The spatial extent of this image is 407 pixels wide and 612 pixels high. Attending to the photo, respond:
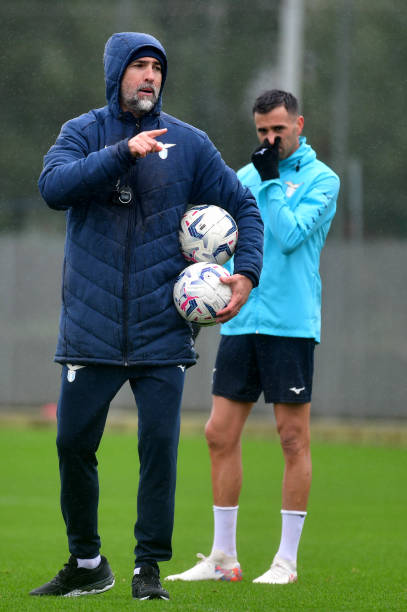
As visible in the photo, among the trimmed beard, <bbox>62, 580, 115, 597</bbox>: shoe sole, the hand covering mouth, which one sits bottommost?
<bbox>62, 580, 115, 597</bbox>: shoe sole

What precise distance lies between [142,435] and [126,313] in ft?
1.66

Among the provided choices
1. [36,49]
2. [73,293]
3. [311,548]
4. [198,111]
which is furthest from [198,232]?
[36,49]

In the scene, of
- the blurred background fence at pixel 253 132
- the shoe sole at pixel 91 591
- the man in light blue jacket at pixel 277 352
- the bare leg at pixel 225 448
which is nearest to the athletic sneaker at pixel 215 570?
the man in light blue jacket at pixel 277 352

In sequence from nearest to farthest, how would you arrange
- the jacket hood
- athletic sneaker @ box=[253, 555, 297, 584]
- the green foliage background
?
the jacket hood, athletic sneaker @ box=[253, 555, 297, 584], the green foliage background

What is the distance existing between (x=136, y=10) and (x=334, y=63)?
2.71 metres

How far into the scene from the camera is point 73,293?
479 cm

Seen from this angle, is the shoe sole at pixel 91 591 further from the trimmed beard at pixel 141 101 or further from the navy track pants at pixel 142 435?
the trimmed beard at pixel 141 101

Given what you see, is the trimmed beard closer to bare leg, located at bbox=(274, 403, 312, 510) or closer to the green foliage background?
bare leg, located at bbox=(274, 403, 312, 510)

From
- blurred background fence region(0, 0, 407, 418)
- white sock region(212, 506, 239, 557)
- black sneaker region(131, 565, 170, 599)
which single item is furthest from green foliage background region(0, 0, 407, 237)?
black sneaker region(131, 565, 170, 599)

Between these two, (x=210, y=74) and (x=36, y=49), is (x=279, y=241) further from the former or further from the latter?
(x=36, y=49)

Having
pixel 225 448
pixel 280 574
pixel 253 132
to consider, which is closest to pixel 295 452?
pixel 225 448

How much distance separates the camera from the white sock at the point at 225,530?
18.7 ft

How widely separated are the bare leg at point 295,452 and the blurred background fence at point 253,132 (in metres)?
8.44

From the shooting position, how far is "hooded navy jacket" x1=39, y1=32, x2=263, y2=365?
4719mm
